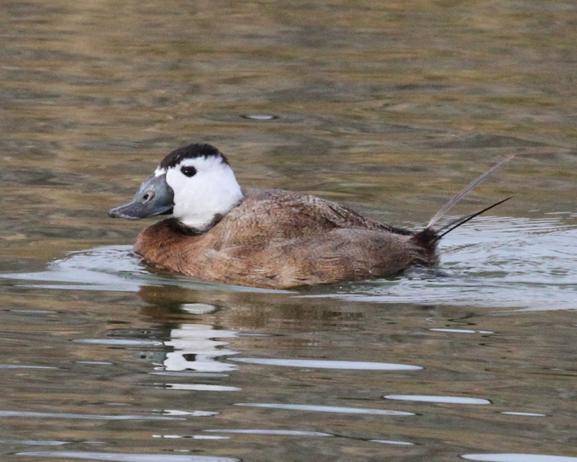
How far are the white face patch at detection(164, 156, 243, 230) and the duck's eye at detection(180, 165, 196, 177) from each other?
0.01 m

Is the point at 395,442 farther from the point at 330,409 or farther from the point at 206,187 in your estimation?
the point at 206,187

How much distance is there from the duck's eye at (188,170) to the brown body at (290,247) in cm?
34

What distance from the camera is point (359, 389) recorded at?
745cm

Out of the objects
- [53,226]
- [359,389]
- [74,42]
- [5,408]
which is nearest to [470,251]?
[53,226]

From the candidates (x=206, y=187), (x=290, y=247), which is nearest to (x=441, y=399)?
(x=290, y=247)

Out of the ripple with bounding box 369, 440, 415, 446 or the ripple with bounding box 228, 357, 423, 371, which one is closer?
the ripple with bounding box 369, 440, 415, 446

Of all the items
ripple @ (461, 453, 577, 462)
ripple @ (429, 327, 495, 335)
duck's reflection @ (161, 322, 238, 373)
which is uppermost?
ripple @ (461, 453, 577, 462)

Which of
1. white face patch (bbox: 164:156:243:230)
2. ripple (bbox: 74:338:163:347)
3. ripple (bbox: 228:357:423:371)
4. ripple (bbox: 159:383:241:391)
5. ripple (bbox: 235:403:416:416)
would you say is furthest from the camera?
white face patch (bbox: 164:156:243:230)

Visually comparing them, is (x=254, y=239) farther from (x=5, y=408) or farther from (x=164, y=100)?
(x=164, y=100)

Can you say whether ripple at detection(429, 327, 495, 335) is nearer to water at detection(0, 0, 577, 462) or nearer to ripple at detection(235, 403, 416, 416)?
water at detection(0, 0, 577, 462)

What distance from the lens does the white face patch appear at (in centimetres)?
1010

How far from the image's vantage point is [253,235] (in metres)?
9.72

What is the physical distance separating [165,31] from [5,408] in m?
11.7

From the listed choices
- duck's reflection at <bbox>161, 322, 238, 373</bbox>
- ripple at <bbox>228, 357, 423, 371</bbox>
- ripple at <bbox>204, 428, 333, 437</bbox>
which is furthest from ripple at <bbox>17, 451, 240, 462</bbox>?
A: ripple at <bbox>228, 357, 423, 371</bbox>
